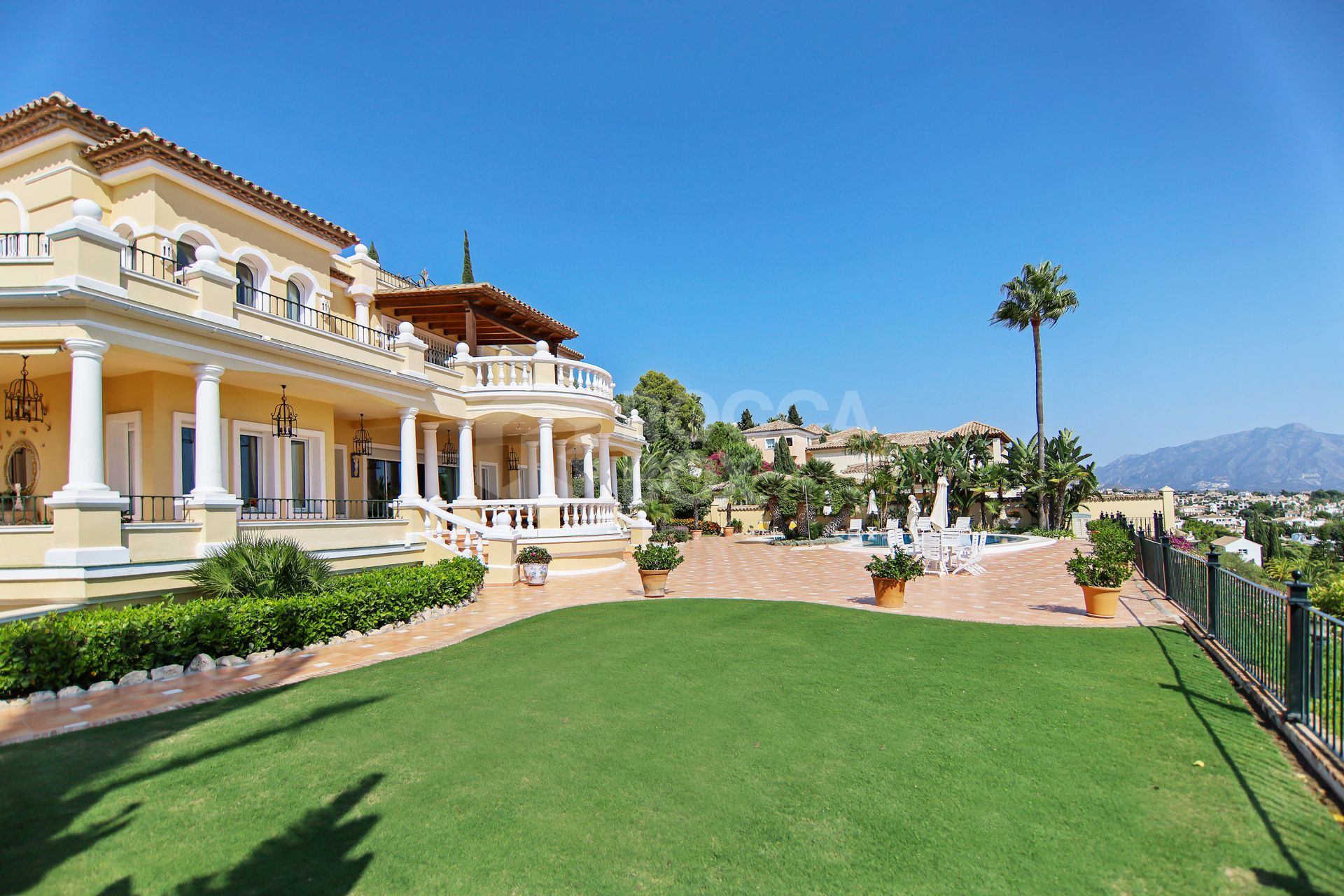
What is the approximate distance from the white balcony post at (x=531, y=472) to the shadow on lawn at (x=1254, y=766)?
21.3 meters

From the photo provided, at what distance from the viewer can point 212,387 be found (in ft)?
39.8

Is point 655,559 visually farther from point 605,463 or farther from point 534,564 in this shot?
point 605,463

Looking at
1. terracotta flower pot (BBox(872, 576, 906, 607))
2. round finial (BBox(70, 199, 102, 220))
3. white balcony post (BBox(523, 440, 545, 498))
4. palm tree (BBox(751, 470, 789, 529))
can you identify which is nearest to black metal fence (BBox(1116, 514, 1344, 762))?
terracotta flower pot (BBox(872, 576, 906, 607))

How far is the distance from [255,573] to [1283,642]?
12774 mm

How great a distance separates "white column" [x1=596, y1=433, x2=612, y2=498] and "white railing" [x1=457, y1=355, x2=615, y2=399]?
12.3 feet

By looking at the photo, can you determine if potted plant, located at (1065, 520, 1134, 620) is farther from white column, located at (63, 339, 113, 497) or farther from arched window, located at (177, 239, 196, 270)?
arched window, located at (177, 239, 196, 270)

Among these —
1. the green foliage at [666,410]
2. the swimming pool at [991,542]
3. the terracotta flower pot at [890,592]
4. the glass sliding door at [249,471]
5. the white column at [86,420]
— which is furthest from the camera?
the green foliage at [666,410]

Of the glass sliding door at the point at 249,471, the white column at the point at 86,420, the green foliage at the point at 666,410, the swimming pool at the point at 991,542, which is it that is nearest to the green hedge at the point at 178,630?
the white column at the point at 86,420

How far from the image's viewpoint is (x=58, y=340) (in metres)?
10.2

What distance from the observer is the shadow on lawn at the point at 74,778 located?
4.10 metres

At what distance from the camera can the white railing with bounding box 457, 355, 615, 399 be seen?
19.6 meters

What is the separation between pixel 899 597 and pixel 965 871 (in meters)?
9.13

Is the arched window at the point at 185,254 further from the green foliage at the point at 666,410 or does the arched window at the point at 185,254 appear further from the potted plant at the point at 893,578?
the green foliage at the point at 666,410

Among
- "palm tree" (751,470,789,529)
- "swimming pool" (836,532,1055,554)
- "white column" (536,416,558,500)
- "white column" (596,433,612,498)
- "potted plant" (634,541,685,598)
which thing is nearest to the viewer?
"potted plant" (634,541,685,598)
